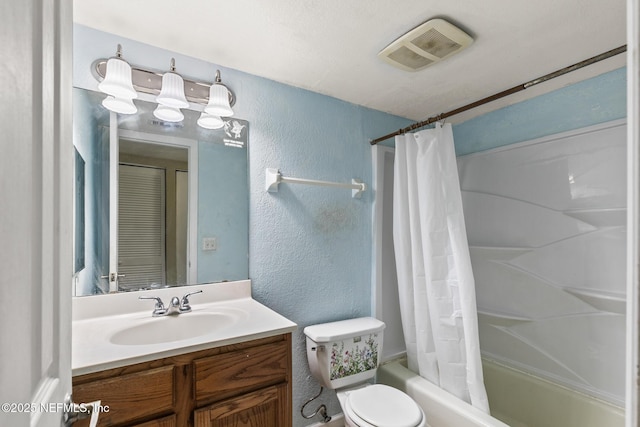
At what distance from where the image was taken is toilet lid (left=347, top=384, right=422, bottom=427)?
138cm

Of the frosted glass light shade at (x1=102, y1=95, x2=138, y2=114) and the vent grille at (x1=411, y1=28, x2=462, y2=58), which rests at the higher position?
the vent grille at (x1=411, y1=28, x2=462, y2=58)

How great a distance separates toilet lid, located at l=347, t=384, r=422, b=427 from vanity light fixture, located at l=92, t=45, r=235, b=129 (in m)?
1.62

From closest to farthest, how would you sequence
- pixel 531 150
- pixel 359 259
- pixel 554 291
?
pixel 554 291, pixel 531 150, pixel 359 259

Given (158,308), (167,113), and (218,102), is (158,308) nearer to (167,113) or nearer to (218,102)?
(167,113)

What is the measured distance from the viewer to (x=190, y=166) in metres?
1.55

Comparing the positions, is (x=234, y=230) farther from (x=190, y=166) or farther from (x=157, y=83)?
(x=157, y=83)

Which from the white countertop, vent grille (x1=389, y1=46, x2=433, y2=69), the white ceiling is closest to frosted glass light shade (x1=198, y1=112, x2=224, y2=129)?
the white ceiling

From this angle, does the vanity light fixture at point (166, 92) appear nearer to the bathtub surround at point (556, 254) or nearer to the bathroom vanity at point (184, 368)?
the bathroom vanity at point (184, 368)

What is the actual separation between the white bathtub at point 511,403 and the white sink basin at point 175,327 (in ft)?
3.78

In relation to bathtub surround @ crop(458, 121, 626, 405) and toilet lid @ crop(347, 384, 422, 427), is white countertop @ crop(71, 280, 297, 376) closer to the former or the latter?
toilet lid @ crop(347, 384, 422, 427)

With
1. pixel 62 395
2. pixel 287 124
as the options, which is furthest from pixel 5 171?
pixel 287 124

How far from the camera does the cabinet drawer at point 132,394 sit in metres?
0.91

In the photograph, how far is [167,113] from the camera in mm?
1464

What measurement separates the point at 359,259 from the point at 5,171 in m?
1.88
